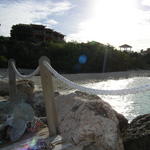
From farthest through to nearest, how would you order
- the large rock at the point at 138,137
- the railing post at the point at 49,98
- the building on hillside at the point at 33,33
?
the building on hillside at the point at 33,33 < the railing post at the point at 49,98 < the large rock at the point at 138,137

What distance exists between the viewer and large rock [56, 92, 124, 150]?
3.04 metres

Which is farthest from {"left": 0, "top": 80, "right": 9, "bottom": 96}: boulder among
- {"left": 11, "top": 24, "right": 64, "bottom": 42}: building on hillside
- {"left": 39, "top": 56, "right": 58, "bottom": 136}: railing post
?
{"left": 11, "top": 24, "right": 64, "bottom": 42}: building on hillside

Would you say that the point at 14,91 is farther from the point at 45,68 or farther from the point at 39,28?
the point at 39,28

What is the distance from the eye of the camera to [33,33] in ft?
Answer: 140

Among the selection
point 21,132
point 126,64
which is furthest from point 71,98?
point 126,64

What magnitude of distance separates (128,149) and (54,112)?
48.4 inches

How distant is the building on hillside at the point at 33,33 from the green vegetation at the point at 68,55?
210 inches

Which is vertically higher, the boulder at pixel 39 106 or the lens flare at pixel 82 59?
the lens flare at pixel 82 59

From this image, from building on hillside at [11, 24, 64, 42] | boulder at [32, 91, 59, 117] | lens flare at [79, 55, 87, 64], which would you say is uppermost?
building on hillside at [11, 24, 64, 42]

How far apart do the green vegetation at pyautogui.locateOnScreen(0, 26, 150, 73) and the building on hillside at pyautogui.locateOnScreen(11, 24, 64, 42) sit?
534cm

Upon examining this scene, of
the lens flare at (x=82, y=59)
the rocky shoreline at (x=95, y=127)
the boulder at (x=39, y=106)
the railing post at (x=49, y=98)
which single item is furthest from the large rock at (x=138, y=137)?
the lens flare at (x=82, y=59)

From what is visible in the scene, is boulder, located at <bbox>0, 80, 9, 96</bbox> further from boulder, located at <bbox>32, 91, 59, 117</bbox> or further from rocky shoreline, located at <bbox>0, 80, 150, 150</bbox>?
rocky shoreline, located at <bbox>0, 80, 150, 150</bbox>

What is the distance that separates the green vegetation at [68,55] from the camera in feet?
100

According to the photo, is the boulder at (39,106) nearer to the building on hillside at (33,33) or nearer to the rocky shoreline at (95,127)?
the rocky shoreline at (95,127)
